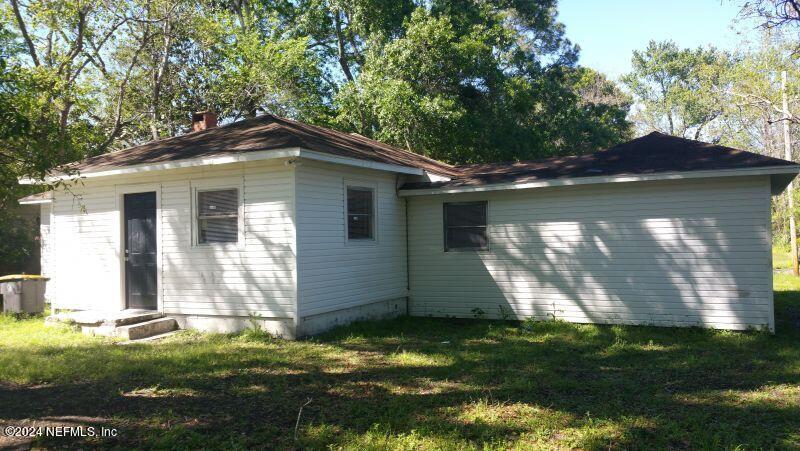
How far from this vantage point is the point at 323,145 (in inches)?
375

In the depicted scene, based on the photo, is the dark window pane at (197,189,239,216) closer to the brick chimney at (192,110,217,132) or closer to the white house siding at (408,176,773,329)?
the brick chimney at (192,110,217,132)

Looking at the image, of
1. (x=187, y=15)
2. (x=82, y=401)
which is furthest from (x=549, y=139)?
(x=82, y=401)

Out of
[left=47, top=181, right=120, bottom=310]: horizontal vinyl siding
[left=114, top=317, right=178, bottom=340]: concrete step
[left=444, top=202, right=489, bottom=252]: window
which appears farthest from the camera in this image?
[left=444, top=202, right=489, bottom=252]: window

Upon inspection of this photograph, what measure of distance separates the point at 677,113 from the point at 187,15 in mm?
33131

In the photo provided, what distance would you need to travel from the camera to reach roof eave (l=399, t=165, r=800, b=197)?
8405mm

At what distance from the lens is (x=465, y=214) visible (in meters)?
11.2

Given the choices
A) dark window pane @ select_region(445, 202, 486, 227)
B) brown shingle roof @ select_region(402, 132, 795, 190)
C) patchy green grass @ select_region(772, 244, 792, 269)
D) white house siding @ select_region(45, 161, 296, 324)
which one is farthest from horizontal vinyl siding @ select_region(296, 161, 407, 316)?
patchy green grass @ select_region(772, 244, 792, 269)

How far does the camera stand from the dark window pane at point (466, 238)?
11039 millimetres

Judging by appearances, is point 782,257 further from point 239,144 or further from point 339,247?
point 239,144

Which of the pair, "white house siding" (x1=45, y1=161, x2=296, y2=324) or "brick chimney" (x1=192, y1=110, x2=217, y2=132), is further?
"brick chimney" (x1=192, y1=110, x2=217, y2=132)

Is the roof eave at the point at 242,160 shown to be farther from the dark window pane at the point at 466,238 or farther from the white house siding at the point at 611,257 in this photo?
the white house siding at the point at 611,257

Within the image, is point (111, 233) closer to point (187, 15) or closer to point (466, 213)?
point (466, 213)

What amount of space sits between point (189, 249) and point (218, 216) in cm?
81

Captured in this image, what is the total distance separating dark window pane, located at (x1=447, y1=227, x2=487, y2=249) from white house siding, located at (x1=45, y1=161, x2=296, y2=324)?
3744mm
